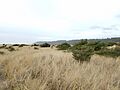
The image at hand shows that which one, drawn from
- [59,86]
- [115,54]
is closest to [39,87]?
[59,86]

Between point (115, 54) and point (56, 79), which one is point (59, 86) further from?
point (115, 54)

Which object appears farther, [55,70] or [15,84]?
[55,70]

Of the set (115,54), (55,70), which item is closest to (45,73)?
(55,70)

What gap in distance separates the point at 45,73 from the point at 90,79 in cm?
122

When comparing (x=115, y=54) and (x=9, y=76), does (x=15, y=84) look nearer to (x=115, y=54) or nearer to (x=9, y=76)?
(x=9, y=76)

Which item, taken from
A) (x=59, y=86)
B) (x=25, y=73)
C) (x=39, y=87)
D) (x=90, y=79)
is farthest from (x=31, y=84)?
(x=90, y=79)

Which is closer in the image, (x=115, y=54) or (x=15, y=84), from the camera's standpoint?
(x=15, y=84)

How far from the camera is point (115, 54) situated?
1967 cm

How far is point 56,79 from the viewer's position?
6.25 metres

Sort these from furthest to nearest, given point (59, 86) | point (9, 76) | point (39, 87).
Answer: point (9, 76) → point (59, 86) → point (39, 87)

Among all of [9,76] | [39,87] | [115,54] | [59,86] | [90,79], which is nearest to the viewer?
[39,87]

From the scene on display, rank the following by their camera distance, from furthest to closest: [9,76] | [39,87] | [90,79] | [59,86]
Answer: [9,76]
[90,79]
[59,86]
[39,87]

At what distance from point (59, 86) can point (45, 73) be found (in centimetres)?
107

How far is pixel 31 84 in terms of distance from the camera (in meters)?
5.68
